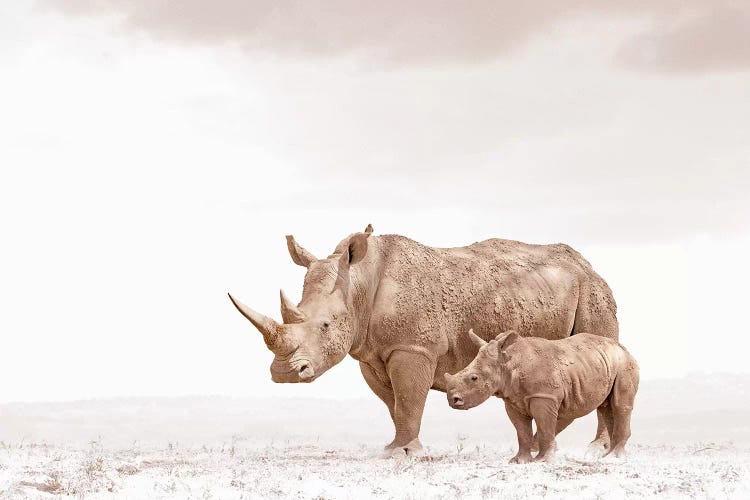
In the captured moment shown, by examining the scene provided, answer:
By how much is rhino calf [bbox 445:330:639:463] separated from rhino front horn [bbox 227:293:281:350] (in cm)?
202

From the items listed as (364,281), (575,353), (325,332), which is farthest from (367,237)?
(575,353)

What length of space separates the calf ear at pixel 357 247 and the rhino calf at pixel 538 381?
1.81 m

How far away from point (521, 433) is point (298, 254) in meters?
3.76

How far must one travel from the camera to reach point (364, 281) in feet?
48.7

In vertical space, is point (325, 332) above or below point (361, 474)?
above

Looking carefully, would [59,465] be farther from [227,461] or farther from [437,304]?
[437,304]

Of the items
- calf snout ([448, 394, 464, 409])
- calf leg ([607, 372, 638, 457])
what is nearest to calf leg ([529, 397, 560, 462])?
calf snout ([448, 394, 464, 409])

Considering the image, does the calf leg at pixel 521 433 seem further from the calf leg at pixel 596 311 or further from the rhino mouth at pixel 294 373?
the calf leg at pixel 596 311

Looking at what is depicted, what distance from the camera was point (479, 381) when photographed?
1326 centimetres

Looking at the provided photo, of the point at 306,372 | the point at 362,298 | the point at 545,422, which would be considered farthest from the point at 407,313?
the point at 545,422

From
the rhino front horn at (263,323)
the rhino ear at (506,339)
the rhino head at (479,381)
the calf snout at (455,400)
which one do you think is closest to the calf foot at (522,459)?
the rhino head at (479,381)

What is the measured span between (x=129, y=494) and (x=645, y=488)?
500 centimetres

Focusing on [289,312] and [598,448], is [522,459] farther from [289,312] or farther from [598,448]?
[289,312]

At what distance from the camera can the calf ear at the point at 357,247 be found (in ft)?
48.3
